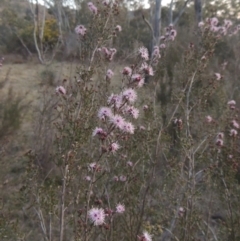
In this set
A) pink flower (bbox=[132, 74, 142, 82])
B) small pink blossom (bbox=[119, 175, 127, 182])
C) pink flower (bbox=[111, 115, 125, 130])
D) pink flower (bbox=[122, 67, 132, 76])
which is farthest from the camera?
small pink blossom (bbox=[119, 175, 127, 182])

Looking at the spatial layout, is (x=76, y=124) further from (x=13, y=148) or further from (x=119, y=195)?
(x=13, y=148)

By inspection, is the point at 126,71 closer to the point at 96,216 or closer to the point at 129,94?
the point at 129,94

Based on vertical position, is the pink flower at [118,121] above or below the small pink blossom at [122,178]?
above

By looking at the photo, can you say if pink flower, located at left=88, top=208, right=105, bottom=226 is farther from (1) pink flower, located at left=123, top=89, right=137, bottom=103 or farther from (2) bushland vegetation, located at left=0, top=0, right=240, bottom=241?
(1) pink flower, located at left=123, top=89, right=137, bottom=103

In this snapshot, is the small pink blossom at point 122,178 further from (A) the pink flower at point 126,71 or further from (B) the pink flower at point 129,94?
(B) the pink flower at point 129,94

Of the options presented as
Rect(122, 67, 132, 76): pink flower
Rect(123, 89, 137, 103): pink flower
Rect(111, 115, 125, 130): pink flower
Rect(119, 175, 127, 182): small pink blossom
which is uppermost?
Rect(122, 67, 132, 76): pink flower

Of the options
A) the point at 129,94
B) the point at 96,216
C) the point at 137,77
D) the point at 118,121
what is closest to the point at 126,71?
the point at 137,77

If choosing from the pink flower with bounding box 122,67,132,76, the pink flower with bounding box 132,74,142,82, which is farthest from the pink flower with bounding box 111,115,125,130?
the pink flower with bounding box 122,67,132,76

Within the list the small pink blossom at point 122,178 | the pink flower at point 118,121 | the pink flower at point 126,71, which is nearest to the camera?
the pink flower at point 118,121

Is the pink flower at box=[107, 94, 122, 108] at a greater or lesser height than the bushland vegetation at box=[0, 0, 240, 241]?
greater

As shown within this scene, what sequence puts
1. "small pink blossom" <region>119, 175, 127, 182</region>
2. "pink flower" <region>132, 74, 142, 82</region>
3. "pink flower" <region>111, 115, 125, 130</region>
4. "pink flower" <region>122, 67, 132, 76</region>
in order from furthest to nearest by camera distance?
1. "small pink blossom" <region>119, 175, 127, 182</region>
2. "pink flower" <region>122, 67, 132, 76</region>
3. "pink flower" <region>132, 74, 142, 82</region>
4. "pink flower" <region>111, 115, 125, 130</region>

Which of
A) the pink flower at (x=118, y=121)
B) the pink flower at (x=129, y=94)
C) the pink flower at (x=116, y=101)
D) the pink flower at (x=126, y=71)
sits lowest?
the pink flower at (x=118, y=121)

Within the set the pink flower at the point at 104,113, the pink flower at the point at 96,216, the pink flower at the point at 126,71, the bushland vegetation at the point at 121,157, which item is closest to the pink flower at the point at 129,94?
the bushland vegetation at the point at 121,157

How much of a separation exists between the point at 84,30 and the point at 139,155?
3.94ft
